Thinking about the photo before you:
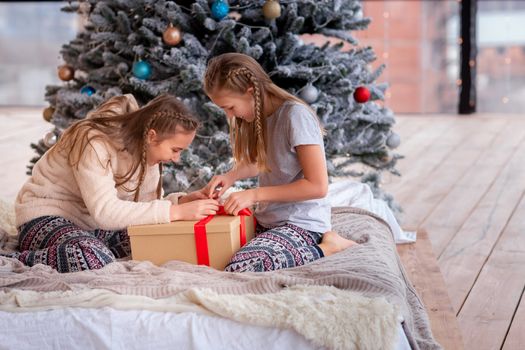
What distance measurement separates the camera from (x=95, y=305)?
6.76ft

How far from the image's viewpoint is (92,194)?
2.47m

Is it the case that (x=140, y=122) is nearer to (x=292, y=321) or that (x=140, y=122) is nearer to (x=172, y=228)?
(x=172, y=228)

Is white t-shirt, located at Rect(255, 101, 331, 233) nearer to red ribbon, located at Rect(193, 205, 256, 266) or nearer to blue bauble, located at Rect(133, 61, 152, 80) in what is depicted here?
red ribbon, located at Rect(193, 205, 256, 266)

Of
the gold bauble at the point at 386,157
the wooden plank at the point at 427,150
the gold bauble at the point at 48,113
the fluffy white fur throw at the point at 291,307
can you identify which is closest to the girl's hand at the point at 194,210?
the fluffy white fur throw at the point at 291,307

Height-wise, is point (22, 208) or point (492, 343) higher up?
point (22, 208)

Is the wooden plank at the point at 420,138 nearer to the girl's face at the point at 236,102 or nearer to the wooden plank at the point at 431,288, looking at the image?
the wooden plank at the point at 431,288

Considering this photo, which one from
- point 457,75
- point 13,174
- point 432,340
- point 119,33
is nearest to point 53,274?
point 432,340

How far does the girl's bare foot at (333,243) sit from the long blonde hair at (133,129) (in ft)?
1.67

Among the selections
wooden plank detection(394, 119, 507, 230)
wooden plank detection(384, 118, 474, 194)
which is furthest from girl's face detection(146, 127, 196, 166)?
wooden plank detection(384, 118, 474, 194)

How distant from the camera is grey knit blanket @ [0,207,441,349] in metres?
2.15

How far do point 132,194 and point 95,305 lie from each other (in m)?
0.69

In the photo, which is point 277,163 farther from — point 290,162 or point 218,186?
point 218,186

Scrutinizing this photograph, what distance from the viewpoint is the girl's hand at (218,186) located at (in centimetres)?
270

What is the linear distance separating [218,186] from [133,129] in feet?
1.16
